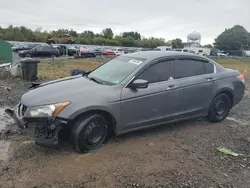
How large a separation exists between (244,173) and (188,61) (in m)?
2.43

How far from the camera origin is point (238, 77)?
590cm

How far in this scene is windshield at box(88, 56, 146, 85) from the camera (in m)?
4.48

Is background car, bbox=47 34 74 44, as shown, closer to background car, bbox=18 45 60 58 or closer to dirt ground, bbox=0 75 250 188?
background car, bbox=18 45 60 58

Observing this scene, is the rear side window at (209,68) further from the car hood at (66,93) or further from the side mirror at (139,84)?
the car hood at (66,93)

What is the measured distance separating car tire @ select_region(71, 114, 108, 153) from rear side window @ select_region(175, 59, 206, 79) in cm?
186

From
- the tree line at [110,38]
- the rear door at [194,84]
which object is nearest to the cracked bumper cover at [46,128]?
the rear door at [194,84]

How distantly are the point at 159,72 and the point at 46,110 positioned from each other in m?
2.17

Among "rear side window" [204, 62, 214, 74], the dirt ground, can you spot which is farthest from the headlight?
"rear side window" [204, 62, 214, 74]

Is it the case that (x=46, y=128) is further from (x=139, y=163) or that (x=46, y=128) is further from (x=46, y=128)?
(x=139, y=163)

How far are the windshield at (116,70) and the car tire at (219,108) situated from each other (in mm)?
2043

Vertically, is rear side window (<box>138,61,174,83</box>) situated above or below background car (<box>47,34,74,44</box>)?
below

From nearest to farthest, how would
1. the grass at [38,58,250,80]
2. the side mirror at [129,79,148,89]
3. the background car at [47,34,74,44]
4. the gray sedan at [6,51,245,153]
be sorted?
the gray sedan at [6,51,245,153], the side mirror at [129,79,148,89], the grass at [38,58,250,80], the background car at [47,34,74,44]

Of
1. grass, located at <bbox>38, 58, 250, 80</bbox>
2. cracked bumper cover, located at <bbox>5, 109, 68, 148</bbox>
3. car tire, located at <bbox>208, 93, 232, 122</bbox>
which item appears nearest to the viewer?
cracked bumper cover, located at <bbox>5, 109, 68, 148</bbox>

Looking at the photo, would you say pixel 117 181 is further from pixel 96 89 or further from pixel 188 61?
pixel 188 61
